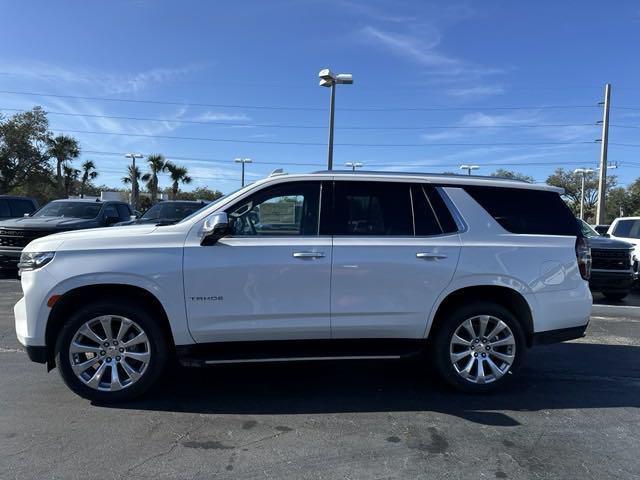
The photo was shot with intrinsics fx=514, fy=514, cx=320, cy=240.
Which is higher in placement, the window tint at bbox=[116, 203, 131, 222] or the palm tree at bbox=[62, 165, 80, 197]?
the palm tree at bbox=[62, 165, 80, 197]

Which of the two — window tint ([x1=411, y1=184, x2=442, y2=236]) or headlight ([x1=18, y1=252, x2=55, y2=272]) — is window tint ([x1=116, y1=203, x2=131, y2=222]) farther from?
window tint ([x1=411, y1=184, x2=442, y2=236])

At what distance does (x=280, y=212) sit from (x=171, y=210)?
8.62 metres

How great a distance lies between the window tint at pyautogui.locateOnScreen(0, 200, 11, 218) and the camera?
14202 millimetres

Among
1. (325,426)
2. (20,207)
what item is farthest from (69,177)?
(325,426)

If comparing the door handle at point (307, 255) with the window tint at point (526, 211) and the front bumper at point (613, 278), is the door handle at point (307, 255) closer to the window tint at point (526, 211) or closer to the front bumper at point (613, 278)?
the window tint at point (526, 211)

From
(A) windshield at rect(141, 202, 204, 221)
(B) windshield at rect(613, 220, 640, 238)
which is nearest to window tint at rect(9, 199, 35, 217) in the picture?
(A) windshield at rect(141, 202, 204, 221)

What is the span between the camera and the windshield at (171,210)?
1224cm

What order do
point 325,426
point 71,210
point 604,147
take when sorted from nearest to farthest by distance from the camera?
point 325,426
point 71,210
point 604,147

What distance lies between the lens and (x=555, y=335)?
15.6ft

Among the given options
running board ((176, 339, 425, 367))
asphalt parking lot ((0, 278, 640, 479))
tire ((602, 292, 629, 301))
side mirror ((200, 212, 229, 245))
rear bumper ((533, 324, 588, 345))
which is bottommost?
asphalt parking lot ((0, 278, 640, 479))

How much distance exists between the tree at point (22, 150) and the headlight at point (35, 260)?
37881 millimetres

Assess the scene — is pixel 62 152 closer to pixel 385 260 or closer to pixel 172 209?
pixel 172 209

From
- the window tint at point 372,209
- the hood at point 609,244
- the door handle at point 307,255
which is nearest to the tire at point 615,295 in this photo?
the hood at point 609,244

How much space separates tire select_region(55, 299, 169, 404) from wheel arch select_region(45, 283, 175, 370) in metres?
0.07
